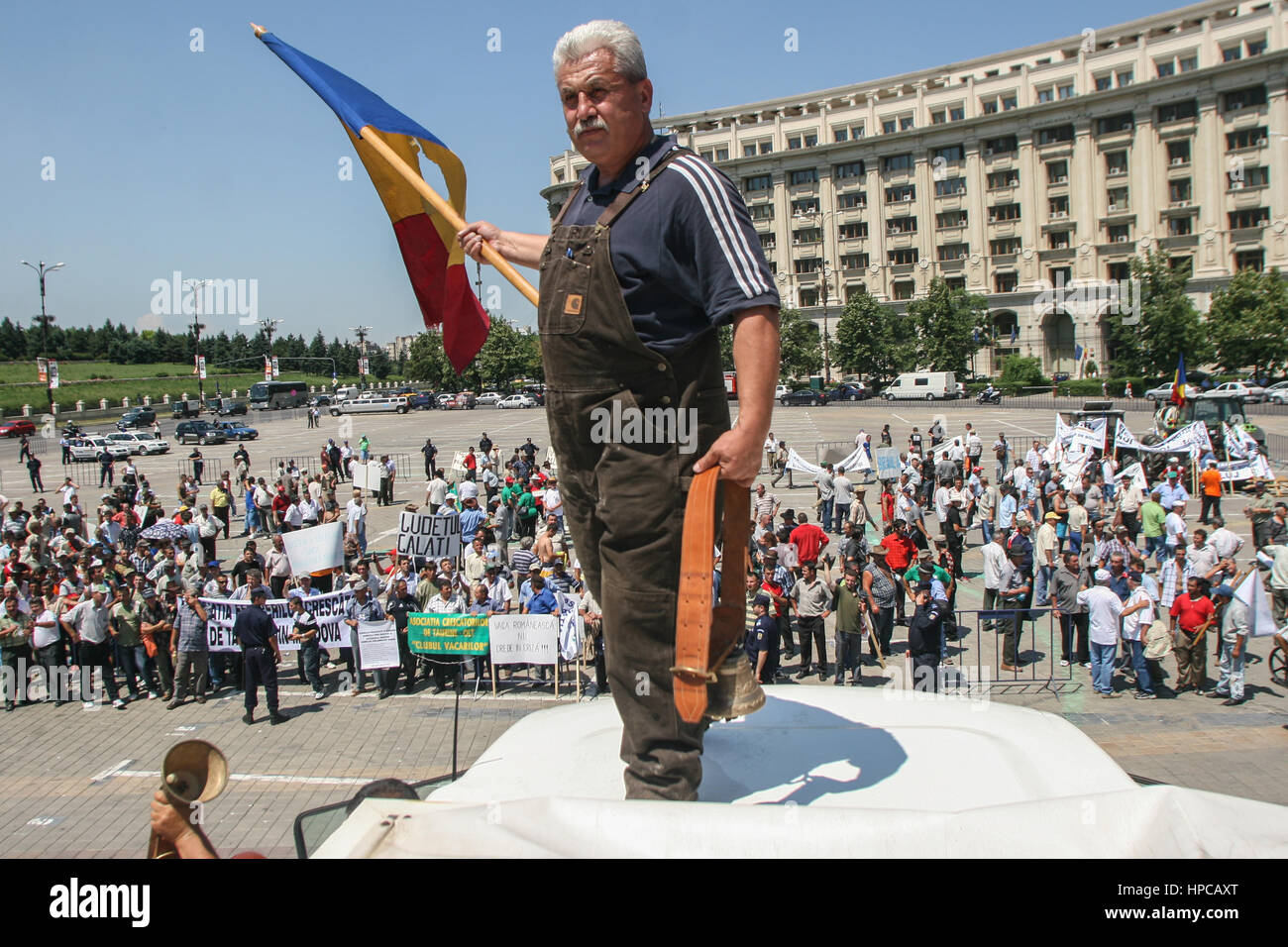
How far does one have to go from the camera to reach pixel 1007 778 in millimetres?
3387

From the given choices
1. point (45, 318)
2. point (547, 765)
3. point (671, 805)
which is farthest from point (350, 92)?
point (45, 318)

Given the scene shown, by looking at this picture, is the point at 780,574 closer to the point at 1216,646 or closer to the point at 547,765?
the point at 1216,646

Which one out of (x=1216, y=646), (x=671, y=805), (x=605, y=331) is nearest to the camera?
(x=671, y=805)

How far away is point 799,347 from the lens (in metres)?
77.4

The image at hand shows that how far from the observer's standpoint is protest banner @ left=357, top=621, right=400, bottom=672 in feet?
43.5

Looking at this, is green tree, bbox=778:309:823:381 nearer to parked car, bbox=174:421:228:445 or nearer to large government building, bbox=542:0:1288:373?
large government building, bbox=542:0:1288:373

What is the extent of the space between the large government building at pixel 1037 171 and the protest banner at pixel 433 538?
5097 centimetres

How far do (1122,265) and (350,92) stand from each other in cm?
7802

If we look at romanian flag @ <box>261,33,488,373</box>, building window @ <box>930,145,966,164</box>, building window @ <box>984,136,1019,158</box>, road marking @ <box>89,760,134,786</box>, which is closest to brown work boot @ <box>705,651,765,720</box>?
romanian flag @ <box>261,33,488,373</box>

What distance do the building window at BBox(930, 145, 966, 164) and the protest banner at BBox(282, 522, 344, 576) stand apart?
74005 mm

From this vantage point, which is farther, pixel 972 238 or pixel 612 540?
pixel 972 238

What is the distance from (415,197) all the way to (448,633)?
8.97 m

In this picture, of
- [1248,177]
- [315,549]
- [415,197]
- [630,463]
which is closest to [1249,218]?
[1248,177]

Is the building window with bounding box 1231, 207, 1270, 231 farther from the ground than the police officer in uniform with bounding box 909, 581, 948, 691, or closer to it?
farther from the ground
